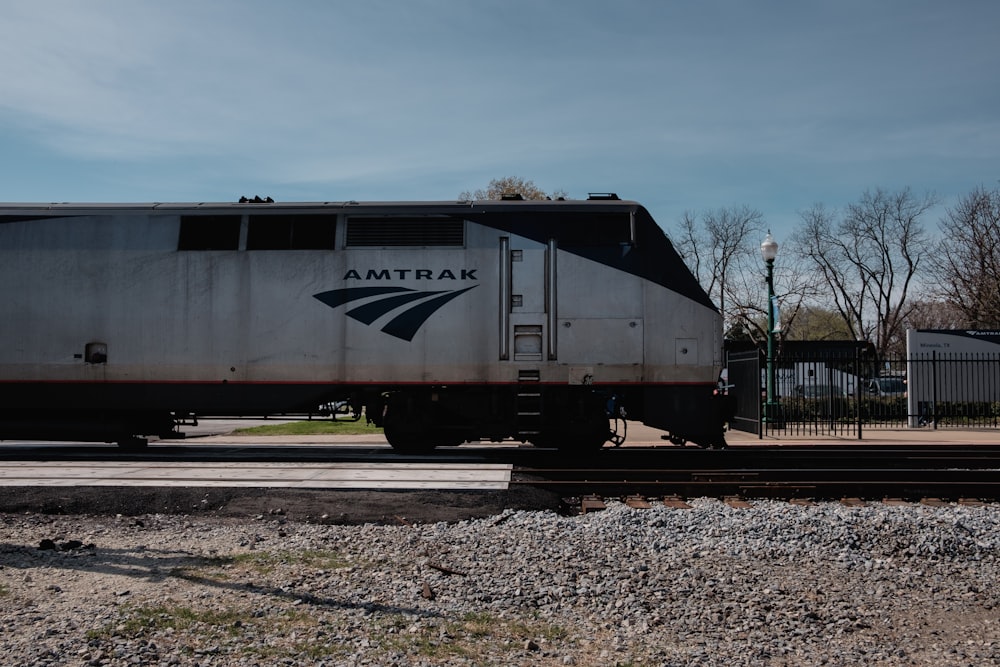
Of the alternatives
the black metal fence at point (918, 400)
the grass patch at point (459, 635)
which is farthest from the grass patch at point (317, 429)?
the grass patch at point (459, 635)

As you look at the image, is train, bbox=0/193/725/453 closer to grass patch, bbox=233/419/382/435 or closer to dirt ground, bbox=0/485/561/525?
dirt ground, bbox=0/485/561/525

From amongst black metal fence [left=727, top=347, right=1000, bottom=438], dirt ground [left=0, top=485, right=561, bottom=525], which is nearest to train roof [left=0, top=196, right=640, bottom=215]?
dirt ground [left=0, top=485, right=561, bottom=525]

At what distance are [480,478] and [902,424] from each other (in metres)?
18.4

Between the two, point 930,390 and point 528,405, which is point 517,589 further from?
point 930,390

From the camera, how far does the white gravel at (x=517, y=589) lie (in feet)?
16.1

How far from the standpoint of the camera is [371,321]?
40.8 feet

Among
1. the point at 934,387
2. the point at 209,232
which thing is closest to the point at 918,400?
the point at 934,387

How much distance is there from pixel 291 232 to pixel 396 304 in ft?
6.99

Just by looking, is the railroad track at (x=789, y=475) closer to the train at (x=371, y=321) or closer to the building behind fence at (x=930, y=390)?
the train at (x=371, y=321)

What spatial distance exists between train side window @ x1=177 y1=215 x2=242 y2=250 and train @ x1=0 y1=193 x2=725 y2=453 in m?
0.03

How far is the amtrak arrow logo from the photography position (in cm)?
1239

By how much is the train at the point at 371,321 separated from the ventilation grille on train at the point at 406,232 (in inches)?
0.9

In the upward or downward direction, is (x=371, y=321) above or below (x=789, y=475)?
above

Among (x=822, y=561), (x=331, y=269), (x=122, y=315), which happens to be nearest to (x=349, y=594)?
(x=822, y=561)
